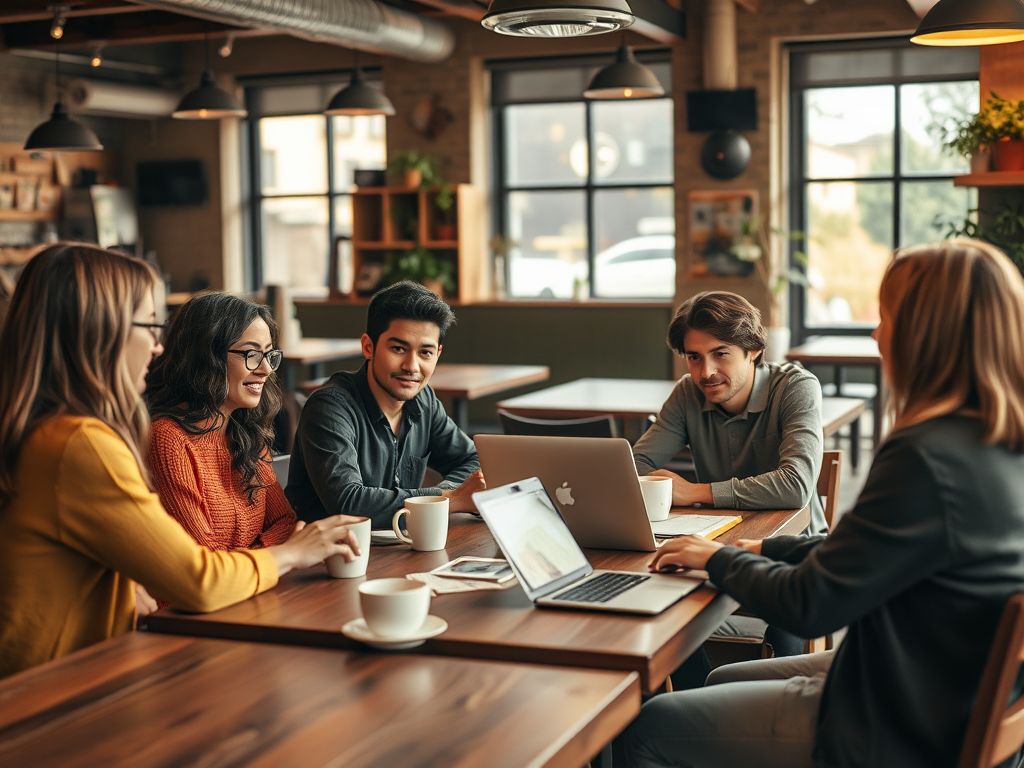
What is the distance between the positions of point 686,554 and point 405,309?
1.12m

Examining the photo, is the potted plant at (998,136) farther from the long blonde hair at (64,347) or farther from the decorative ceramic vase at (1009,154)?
the long blonde hair at (64,347)

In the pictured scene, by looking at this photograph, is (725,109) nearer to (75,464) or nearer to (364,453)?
(364,453)

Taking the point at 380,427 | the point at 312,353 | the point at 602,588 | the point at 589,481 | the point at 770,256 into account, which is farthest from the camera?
the point at 770,256

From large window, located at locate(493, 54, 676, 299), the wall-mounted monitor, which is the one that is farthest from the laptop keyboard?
the wall-mounted monitor

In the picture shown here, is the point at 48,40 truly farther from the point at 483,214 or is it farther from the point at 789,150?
the point at 789,150

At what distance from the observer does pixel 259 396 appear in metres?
2.56

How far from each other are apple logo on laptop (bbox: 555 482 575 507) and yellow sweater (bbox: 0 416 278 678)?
70 centimetres

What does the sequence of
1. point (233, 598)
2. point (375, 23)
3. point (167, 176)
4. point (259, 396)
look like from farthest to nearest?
point (167, 176)
point (375, 23)
point (259, 396)
point (233, 598)

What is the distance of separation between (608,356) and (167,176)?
13.9ft

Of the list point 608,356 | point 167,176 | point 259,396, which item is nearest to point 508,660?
point 259,396

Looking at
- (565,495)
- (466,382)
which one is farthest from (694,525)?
(466,382)

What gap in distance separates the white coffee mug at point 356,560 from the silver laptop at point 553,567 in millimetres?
276

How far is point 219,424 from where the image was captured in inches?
98.4

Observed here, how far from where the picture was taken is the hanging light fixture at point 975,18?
364 centimetres
